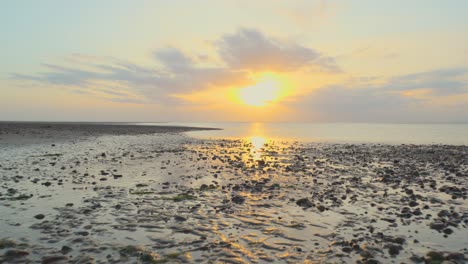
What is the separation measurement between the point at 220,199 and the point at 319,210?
4751 mm

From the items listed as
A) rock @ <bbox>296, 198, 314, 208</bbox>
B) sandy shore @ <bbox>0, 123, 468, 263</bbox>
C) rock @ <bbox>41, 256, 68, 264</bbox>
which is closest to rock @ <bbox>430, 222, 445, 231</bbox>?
sandy shore @ <bbox>0, 123, 468, 263</bbox>

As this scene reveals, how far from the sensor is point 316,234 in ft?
34.3

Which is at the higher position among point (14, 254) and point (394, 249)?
point (394, 249)

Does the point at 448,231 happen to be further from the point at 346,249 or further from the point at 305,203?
the point at 305,203

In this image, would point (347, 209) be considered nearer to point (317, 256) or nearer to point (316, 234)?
point (316, 234)

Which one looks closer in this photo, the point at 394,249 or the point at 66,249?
the point at 66,249

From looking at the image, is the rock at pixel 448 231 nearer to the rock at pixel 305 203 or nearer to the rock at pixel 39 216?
the rock at pixel 305 203

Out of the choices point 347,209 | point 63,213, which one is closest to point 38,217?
point 63,213

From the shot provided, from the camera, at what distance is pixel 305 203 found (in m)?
14.4

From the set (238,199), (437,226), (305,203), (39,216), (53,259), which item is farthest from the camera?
(238,199)

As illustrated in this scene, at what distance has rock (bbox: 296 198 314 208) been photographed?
46.5 feet

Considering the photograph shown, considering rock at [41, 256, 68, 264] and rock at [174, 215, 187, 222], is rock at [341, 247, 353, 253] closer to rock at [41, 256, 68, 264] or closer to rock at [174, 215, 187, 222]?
rock at [174, 215, 187, 222]

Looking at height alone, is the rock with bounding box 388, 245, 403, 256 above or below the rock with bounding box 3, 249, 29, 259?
above


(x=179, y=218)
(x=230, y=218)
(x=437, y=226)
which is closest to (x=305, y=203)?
(x=230, y=218)
